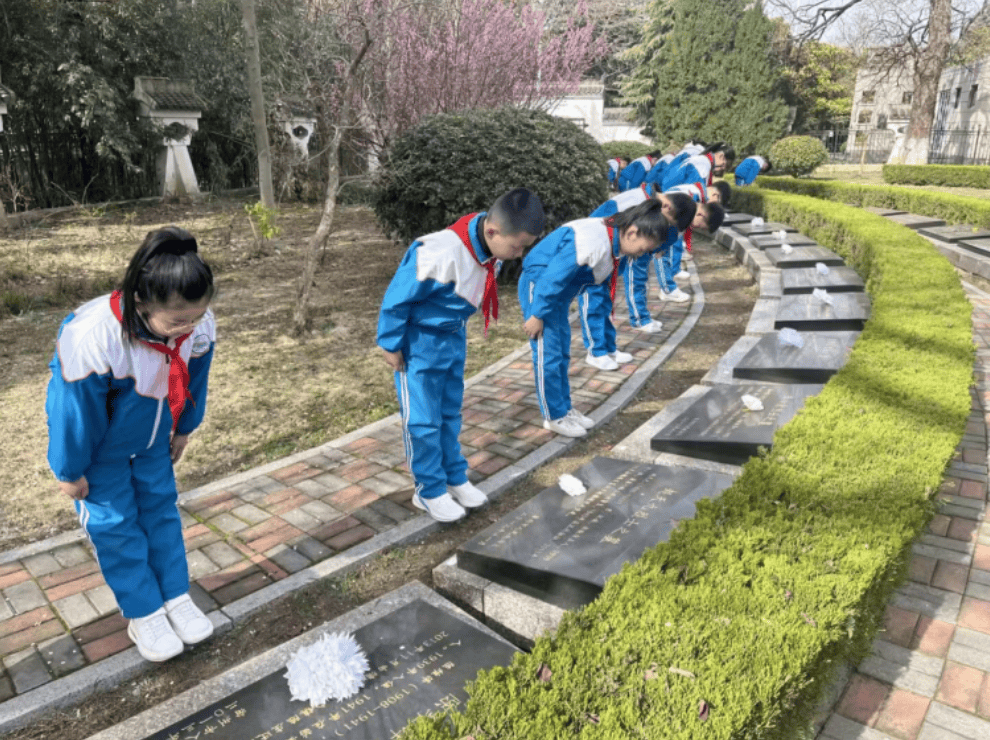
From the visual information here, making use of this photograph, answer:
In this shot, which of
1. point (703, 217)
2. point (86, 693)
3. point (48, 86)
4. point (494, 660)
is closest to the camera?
point (494, 660)

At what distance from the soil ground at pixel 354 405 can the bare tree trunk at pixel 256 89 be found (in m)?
0.96

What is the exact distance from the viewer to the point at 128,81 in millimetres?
16125

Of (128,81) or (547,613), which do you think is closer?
(547,613)

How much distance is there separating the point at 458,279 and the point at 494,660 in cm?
180

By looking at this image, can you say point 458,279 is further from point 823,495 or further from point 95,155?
point 95,155

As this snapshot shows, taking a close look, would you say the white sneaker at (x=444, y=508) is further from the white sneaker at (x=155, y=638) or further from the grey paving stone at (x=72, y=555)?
the grey paving stone at (x=72, y=555)

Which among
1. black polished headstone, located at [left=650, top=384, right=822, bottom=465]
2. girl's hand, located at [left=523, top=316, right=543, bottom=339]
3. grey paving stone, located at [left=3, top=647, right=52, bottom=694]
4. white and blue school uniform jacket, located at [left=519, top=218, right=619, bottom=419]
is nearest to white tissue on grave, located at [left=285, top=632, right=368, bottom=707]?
grey paving stone, located at [left=3, top=647, right=52, bottom=694]

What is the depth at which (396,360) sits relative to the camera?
3.61 meters

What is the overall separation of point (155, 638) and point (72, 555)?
1050mm

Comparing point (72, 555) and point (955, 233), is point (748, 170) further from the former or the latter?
point (72, 555)

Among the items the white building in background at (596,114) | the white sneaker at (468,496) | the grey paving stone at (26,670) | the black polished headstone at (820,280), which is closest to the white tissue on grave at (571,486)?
the white sneaker at (468,496)

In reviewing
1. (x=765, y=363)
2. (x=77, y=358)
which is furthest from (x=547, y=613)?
(x=765, y=363)

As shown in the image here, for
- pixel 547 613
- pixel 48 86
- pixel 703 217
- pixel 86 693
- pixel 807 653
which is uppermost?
pixel 48 86

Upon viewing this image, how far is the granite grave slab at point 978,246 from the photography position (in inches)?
370
